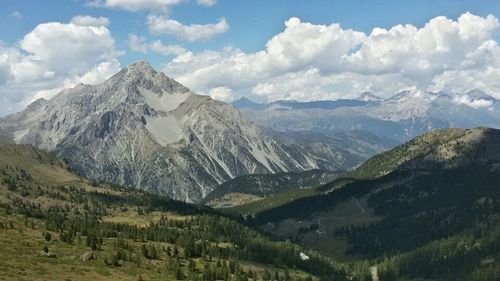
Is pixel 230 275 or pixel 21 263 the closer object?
pixel 21 263

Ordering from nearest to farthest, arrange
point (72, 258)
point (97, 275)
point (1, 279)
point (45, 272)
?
point (1, 279) < point (45, 272) < point (97, 275) < point (72, 258)

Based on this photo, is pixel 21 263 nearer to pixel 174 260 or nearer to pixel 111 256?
pixel 111 256

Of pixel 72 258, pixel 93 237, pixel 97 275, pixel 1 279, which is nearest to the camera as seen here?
pixel 1 279

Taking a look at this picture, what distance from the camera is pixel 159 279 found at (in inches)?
6206

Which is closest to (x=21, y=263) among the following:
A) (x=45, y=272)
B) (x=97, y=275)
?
(x=45, y=272)

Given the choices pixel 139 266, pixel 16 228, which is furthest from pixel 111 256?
pixel 16 228

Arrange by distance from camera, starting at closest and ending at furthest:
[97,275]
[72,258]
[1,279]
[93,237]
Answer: [1,279] < [97,275] < [72,258] < [93,237]

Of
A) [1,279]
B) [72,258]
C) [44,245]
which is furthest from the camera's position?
[44,245]

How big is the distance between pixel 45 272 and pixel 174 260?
70.8m

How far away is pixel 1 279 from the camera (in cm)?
11081

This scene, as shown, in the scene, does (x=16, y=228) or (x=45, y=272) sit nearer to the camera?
(x=45, y=272)

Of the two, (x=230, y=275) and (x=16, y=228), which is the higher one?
(x=16, y=228)

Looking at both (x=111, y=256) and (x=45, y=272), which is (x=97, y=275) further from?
(x=111, y=256)

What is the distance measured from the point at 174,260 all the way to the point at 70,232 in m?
35.8
